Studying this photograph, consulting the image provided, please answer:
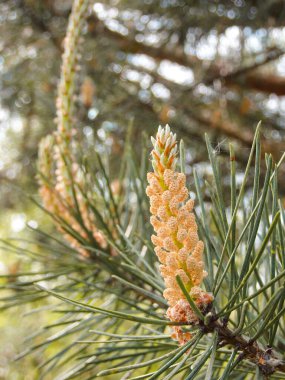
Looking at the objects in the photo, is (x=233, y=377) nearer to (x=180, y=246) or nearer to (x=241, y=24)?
(x=180, y=246)

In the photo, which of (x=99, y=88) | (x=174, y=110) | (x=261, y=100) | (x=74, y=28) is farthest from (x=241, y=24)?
(x=74, y=28)

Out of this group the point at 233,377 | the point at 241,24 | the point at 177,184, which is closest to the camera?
the point at 177,184

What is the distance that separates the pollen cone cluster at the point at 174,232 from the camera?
0.39m

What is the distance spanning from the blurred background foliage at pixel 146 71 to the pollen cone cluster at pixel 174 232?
0.89m

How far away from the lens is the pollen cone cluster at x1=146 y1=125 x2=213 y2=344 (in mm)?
391

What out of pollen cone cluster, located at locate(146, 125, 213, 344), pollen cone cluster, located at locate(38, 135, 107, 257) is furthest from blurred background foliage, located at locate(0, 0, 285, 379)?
pollen cone cluster, located at locate(146, 125, 213, 344)

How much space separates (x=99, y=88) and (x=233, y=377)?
113 cm

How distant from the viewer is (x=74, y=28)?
0.72 metres

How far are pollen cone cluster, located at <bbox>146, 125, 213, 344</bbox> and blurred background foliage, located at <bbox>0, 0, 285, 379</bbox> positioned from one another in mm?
890

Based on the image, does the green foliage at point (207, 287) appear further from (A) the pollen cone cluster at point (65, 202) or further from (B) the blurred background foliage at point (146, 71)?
(B) the blurred background foliage at point (146, 71)

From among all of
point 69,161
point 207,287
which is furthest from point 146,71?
point 207,287

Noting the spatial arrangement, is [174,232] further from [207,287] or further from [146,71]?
[146,71]

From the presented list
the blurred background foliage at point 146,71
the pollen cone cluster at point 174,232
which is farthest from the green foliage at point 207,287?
the blurred background foliage at point 146,71

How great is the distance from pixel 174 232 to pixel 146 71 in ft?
5.13
